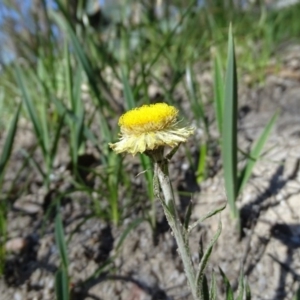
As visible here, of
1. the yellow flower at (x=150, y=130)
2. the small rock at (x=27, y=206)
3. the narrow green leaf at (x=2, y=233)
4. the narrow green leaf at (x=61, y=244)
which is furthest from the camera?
the small rock at (x=27, y=206)

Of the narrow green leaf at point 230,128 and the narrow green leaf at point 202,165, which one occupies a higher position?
the narrow green leaf at point 202,165

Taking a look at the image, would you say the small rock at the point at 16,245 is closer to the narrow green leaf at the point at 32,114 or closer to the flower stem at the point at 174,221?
the narrow green leaf at the point at 32,114

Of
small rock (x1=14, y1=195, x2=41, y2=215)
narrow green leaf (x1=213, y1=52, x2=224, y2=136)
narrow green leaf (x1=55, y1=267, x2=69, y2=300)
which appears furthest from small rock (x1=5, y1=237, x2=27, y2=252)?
narrow green leaf (x1=213, y1=52, x2=224, y2=136)

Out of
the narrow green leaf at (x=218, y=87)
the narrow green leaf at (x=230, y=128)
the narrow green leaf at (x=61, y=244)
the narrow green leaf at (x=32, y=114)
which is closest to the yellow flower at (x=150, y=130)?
the narrow green leaf at (x=230, y=128)

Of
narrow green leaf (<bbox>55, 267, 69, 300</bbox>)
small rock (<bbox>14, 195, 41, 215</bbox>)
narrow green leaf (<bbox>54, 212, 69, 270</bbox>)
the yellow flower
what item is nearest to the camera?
the yellow flower

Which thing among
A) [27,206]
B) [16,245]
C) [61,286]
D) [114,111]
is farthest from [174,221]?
[114,111]

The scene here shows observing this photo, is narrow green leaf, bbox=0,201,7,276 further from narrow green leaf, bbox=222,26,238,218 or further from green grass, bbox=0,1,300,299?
narrow green leaf, bbox=222,26,238,218
